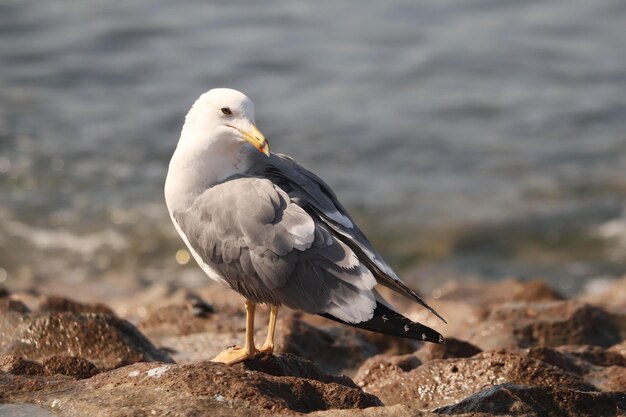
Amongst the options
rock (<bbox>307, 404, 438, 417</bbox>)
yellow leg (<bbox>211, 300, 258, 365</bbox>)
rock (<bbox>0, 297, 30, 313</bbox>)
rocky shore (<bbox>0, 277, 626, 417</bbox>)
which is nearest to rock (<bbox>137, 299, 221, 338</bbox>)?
rocky shore (<bbox>0, 277, 626, 417</bbox>)

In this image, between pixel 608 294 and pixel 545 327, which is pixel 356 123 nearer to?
pixel 608 294

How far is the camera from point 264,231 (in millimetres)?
4582

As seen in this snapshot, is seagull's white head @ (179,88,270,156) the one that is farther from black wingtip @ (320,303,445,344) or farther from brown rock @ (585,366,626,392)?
brown rock @ (585,366,626,392)

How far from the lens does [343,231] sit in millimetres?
4609

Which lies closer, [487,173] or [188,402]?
[188,402]

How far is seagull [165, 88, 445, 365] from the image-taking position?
445 cm

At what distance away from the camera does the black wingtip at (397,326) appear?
414cm

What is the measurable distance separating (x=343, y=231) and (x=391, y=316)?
519 millimetres

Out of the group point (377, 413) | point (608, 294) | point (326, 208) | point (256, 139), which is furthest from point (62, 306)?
point (608, 294)

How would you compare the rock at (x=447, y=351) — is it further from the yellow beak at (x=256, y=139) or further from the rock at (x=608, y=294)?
the rock at (x=608, y=294)

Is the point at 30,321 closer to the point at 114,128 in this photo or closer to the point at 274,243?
the point at 274,243

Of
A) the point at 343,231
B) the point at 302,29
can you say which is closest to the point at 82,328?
the point at 343,231

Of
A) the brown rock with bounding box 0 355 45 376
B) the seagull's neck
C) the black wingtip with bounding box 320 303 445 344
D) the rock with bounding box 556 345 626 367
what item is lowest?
the brown rock with bounding box 0 355 45 376

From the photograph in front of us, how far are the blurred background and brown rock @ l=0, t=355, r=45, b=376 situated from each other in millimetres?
5880
